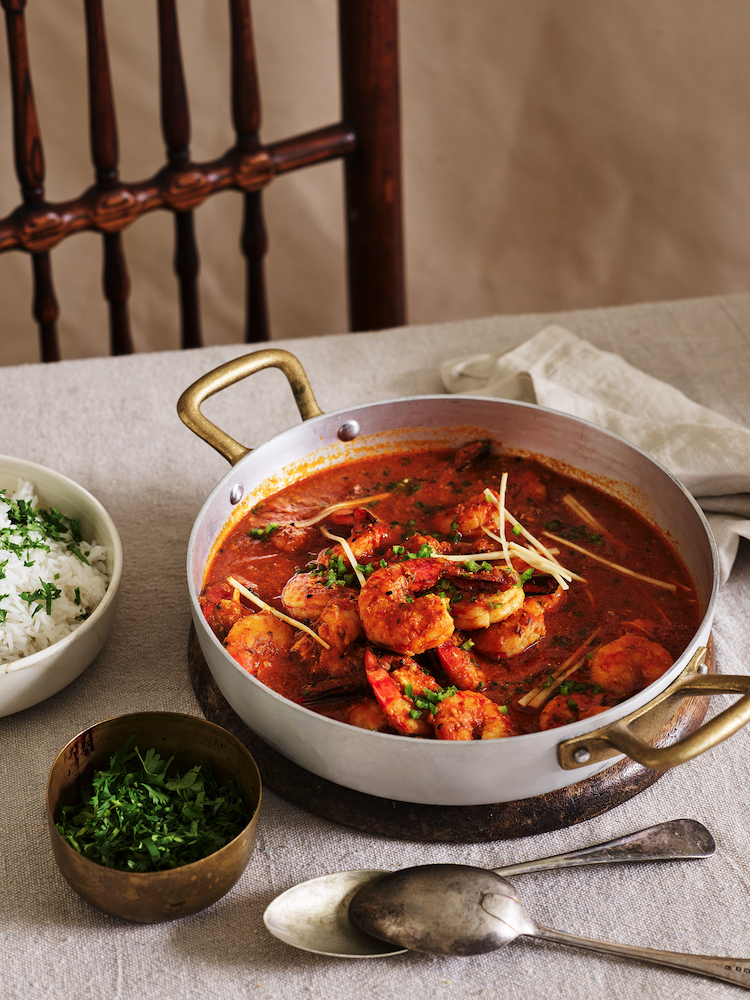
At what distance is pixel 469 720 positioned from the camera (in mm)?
1443

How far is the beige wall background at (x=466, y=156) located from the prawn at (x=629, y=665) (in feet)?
11.4

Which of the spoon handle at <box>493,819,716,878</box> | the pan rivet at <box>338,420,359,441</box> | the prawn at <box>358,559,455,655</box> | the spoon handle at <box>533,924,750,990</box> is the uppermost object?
the pan rivet at <box>338,420,359,441</box>

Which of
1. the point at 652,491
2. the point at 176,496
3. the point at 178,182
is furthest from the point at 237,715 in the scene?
the point at 178,182

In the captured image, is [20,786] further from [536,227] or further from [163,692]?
[536,227]

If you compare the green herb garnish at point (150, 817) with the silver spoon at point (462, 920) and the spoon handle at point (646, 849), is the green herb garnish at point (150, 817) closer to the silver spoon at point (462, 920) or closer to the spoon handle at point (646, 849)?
the silver spoon at point (462, 920)

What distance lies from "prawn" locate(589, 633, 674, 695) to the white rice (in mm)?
922

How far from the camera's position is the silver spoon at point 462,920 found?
51.9 inches

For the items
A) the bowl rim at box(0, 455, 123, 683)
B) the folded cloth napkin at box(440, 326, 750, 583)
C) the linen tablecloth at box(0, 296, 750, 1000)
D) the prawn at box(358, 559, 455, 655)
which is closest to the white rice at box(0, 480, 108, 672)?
the bowl rim at box(0, 455, 123, 683)

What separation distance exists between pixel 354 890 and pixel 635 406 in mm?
1459

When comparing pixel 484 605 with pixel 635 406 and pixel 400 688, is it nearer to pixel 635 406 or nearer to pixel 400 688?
pixel 400 688

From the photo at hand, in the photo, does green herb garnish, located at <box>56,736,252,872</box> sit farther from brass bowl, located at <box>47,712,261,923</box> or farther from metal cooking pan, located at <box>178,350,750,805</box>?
metal cooking pan, located at <box>178,350,750,805</box>

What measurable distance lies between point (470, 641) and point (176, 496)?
0.92 meters

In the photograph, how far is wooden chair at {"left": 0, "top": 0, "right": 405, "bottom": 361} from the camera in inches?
107

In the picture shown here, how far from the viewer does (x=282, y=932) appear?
4.45 feet
